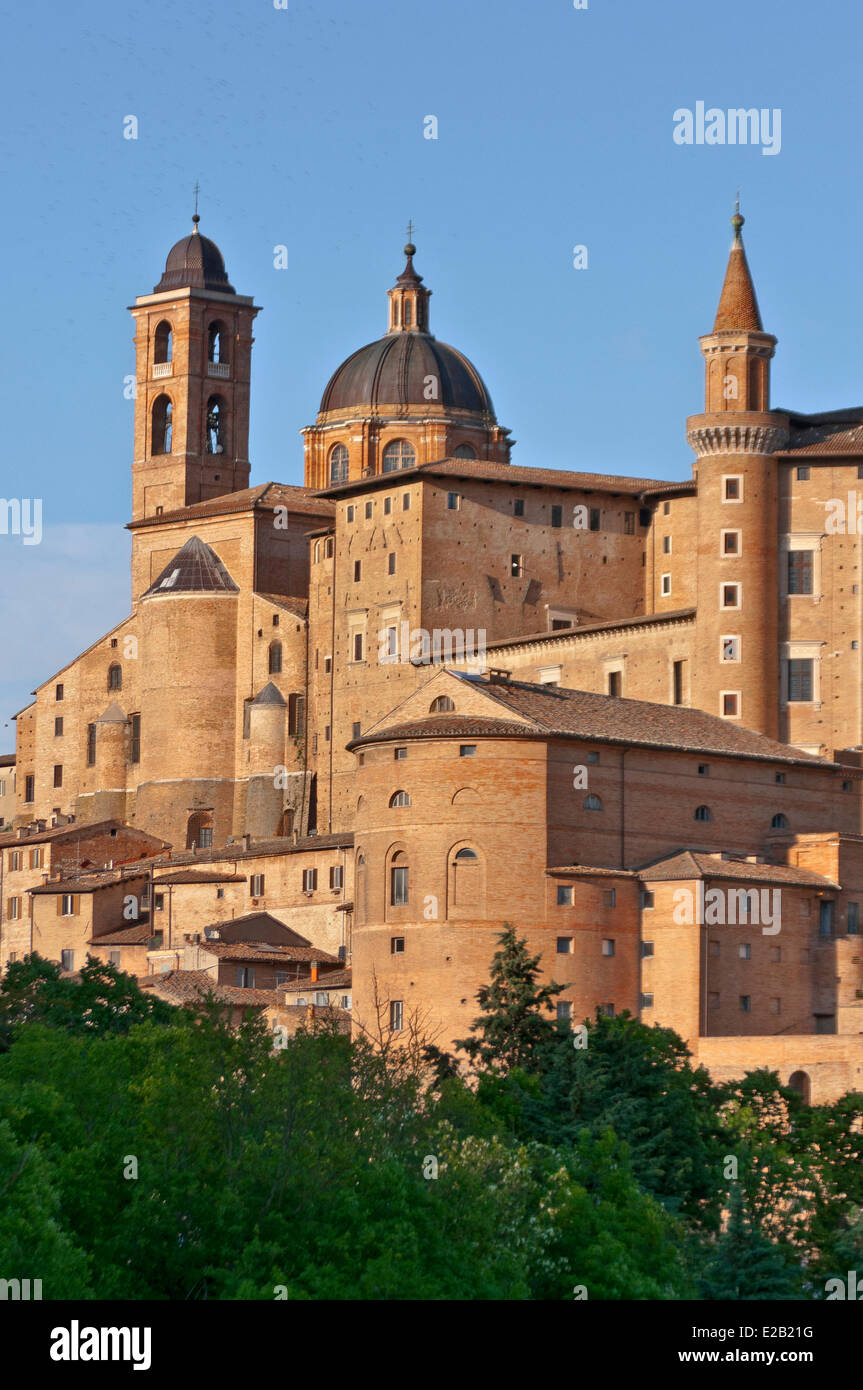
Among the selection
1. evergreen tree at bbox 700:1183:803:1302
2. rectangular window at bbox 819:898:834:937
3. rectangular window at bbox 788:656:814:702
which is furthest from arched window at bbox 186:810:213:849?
evergreen tree at bbox 700:1183:803:1302

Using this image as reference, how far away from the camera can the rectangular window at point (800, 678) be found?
5922 cm

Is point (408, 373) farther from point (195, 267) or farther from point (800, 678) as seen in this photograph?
point (800, 678)

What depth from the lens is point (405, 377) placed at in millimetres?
81312

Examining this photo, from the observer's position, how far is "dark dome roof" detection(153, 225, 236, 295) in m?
80.7

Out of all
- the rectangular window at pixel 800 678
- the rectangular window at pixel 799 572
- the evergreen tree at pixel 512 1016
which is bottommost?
the evergreen tree at pixel 512 1016

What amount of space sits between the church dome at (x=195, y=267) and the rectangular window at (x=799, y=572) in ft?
87.4

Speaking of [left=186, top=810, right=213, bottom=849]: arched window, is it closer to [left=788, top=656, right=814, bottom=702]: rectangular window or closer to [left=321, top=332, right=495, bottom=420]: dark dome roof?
[left=321, top=332, right=495, bottom=420]: dark dome roof

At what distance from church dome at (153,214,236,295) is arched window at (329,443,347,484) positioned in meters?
5.38

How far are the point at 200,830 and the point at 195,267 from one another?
1834 cm

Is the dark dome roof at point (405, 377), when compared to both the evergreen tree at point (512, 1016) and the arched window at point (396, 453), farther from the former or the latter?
the evergreen tree at point (512, 1016)

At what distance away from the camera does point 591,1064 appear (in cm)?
4284

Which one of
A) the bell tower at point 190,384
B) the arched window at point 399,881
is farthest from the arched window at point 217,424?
the arched window at point 399,881

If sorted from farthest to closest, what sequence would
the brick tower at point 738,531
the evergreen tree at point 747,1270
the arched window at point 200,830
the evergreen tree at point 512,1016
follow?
the arched window at point 200,830
the brick tower at point 738,531
the evergreen tree at point 512,1016
the evergreen tree at point 747,1270
